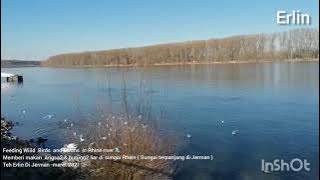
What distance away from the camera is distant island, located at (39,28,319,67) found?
7885 mm

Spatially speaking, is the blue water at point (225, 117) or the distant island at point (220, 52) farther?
the distant island at point (220, 52)

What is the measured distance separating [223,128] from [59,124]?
2.50m

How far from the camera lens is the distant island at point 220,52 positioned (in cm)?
788

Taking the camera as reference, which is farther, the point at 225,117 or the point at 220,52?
the point at 220,52

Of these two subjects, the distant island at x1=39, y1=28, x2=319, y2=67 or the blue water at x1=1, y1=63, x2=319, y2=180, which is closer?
the blue water at x1=1, y1=63, x2=319, y2=180

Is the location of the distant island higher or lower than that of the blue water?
higher

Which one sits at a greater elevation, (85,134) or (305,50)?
(305,50)

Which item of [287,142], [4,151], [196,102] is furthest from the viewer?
[196,102]

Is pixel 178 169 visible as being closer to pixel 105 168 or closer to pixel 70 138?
pixel 105 168

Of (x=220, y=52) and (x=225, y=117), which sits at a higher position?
(x=220, y=52)

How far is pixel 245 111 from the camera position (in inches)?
297

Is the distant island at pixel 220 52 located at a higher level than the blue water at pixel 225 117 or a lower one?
higher

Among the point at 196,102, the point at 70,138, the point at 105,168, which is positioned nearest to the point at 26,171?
the point at 105,168

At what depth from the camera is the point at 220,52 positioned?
50.8ft
